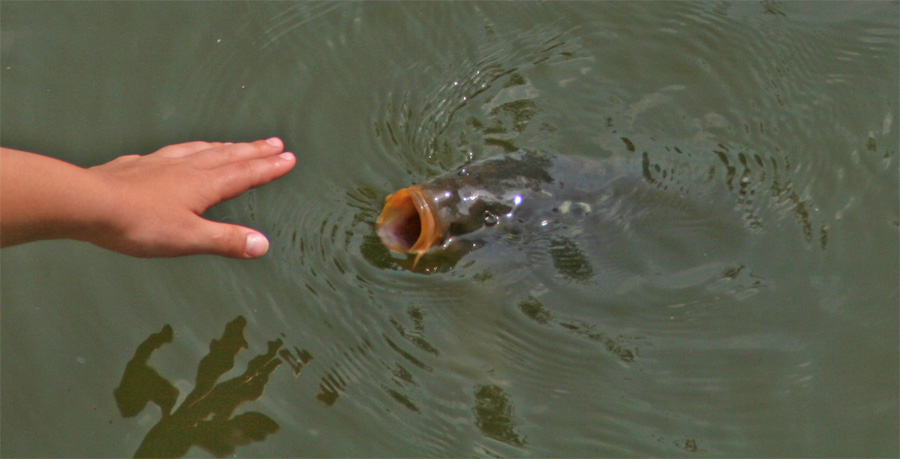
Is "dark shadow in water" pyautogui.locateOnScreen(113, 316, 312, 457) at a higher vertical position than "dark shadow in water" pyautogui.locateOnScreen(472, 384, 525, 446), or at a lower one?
higher

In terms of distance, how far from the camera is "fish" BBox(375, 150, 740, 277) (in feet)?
10.3

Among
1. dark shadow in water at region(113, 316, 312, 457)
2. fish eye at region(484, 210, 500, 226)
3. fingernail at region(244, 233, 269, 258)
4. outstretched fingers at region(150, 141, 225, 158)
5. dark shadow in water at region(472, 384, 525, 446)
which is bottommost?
dark shadow in water at region(472, 384, 525, 446)

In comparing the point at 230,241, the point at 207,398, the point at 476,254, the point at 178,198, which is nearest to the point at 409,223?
the point at 476,254

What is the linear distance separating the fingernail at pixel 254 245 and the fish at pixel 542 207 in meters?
0.46

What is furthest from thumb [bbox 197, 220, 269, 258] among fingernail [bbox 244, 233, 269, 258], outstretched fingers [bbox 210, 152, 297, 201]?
outstretched fingers [bbox 210, 152, 297, 201]

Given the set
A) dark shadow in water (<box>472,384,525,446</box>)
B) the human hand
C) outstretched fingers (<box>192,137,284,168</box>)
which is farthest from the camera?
outstretched fingers (<box>192,137,284,168</box>)

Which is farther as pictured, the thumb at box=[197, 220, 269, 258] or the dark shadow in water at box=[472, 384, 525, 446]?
the dark shadow in water at box=[472, 384, 525, 446]

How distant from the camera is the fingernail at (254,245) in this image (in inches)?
113

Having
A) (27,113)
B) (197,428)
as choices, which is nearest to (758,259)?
(197,428)

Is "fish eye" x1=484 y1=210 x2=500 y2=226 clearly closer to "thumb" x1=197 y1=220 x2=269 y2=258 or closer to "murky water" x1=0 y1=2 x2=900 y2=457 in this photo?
"murky water" x1=0 y1=2 x2=900 y2=457

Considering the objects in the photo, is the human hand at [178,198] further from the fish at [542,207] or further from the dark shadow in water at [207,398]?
the fish at [542,207]

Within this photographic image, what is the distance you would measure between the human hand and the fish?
538mm

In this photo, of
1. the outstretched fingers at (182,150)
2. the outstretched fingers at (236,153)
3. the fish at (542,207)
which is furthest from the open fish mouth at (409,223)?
the outstretched fingers at (182,150)

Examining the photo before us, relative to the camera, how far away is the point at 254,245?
2889 millimetres
